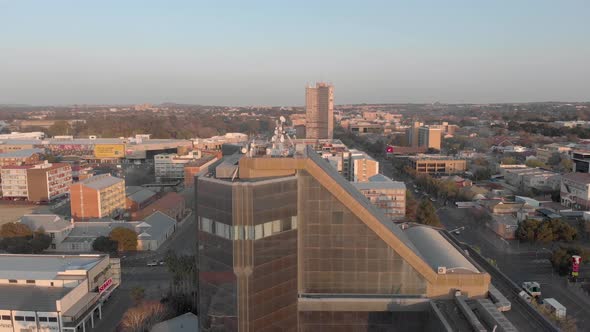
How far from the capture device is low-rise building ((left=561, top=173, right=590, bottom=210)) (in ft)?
87.9

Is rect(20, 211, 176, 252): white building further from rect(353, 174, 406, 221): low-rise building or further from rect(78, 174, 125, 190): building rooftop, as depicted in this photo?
rect(353, 174, 406, 221): low-rise building

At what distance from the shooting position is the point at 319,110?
7762 cm

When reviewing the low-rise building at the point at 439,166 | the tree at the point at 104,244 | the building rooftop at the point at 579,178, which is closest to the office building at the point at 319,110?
the low-rise building at the point at 439,166

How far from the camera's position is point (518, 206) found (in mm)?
25438

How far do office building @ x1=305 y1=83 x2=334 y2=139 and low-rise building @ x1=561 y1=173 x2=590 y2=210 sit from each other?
47.2 metres

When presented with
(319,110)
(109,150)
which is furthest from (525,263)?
(319,110)

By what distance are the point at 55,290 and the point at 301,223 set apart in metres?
10.1

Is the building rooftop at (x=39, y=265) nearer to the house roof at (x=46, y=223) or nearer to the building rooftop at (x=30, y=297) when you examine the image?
the building rooftop at (x=30, y=297)

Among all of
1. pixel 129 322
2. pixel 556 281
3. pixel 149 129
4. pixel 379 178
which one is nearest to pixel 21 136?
pixel 149 129

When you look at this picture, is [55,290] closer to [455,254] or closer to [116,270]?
[116,270]

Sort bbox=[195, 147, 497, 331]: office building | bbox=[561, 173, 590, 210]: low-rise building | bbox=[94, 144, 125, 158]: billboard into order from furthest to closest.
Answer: bbox=[94, 144, 125, 158]: billboard → bbox=[561, 173, 590, 210]: low-rise building → bbox=[195, 147, 497, 331]: office building

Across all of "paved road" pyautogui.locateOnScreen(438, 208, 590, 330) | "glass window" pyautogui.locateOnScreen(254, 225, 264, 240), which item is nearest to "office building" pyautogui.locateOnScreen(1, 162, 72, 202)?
"paved road" pyautogui.locateOnScreen(438, 208, 590, 330)

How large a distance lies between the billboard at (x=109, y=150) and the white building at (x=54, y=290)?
35.6 m

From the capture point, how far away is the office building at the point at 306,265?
25.0ft
